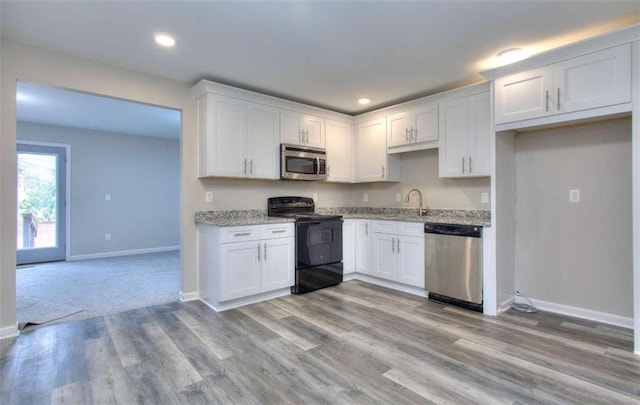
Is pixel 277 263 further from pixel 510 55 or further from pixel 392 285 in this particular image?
pixel 510 55

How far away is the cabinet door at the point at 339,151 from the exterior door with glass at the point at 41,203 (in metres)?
4.96

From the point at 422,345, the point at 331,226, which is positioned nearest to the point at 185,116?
the point at 331,226

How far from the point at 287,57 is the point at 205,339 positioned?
8.38 feet

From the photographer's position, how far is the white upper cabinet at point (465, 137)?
3262mm

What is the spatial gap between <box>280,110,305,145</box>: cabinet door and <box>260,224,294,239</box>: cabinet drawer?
1.11m

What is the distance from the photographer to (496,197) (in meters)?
3.04

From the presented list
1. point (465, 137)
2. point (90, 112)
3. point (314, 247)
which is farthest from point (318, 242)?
point (90, 112)

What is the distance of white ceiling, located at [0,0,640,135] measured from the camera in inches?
85.1

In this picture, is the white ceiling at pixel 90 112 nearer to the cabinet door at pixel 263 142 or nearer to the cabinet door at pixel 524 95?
the cabinet door at pixel 263 142

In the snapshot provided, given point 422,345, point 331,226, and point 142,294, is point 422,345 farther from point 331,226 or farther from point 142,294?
point 142,294

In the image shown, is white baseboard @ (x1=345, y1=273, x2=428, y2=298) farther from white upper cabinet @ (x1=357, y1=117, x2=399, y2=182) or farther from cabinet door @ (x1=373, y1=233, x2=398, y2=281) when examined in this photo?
white upper cabinet @ (x1=357, y1=117, x2=399, y2=182)

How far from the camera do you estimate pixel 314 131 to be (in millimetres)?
4320

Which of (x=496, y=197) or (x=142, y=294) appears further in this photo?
(x=142, y=294)

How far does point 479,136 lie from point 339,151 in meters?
1.90
